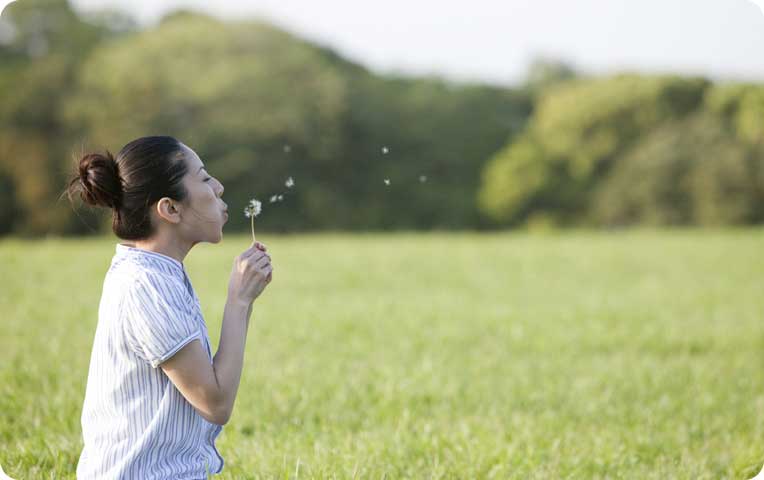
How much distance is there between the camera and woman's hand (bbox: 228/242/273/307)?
249 cm

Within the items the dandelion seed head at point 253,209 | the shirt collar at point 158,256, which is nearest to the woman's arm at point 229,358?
the shirt collar at point 158,256

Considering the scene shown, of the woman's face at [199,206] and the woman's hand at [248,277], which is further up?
the woman's face at [199,206]

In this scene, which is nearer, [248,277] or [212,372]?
[212,372]

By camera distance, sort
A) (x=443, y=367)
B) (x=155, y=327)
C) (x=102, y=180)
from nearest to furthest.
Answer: (x=155, y=327) → (x=102, y=180) → (x=443, y=367)

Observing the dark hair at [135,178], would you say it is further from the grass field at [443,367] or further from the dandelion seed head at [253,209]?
the grass field at [443,367]

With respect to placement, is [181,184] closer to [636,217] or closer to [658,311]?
[658,311]

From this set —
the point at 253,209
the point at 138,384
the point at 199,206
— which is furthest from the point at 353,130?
the point at 138,384

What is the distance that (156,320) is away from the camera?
2.35 metres

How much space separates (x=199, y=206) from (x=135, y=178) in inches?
9.3

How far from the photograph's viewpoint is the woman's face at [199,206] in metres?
2.53

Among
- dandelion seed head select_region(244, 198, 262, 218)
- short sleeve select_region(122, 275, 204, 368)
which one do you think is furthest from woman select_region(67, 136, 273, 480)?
dandelion seed head select_region(244, 198, 262, 218)

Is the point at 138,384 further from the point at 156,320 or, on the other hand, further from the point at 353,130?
the point at 353,130

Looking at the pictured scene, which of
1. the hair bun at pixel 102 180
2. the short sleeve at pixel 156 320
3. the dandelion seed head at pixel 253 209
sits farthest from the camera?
the dandelion seed head at pixel 253 209

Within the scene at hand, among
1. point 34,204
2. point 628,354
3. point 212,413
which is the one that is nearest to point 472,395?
point 628,354
